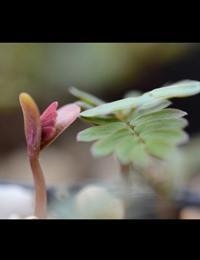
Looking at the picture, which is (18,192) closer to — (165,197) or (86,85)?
(165,197)

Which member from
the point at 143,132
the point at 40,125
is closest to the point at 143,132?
the point at 143,132

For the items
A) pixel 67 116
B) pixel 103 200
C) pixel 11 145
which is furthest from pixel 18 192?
pixel 11 145

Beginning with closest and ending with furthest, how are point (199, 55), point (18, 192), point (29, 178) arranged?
point (18, 192), point (29, 178), point (199, 55)

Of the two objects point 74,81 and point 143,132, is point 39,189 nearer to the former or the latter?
point 143,132

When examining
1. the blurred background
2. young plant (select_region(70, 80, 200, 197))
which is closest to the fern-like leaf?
young plant (select_region(70, 80, 200, 197))

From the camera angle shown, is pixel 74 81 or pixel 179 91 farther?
pixel 74 81

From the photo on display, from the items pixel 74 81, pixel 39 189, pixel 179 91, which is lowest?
pixel 39 189

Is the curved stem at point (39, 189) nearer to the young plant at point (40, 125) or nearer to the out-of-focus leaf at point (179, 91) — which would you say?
the young plant at point (40, 125)
